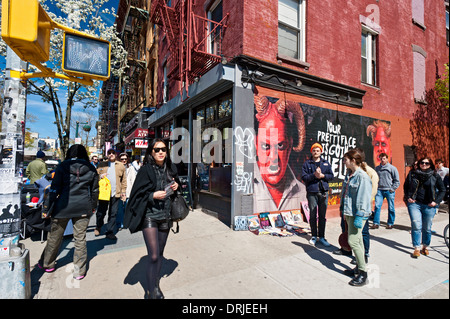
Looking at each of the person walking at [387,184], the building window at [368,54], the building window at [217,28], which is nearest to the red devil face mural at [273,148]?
the person walking at [387,184]

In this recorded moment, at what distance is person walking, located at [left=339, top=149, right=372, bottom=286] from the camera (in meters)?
3.36

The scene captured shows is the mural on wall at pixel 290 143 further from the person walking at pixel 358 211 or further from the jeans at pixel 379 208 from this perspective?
the person walking at pixel 358 211

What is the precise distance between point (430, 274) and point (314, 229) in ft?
6.37

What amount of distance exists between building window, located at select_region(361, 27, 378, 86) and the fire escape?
229 inches

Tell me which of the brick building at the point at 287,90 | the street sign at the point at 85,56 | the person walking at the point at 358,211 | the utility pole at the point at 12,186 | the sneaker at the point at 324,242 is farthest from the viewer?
the brick building at the point at 287,90

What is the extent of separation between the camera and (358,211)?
11.0 feet

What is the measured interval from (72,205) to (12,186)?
85 centimetres

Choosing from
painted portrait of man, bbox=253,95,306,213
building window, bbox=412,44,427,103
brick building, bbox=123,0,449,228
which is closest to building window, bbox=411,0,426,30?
brick building, bbox=123,0,449,228

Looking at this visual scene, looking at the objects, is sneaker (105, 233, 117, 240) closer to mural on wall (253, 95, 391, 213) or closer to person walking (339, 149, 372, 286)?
mural on wall (253, 95, 391, 213)

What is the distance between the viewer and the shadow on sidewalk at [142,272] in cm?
340

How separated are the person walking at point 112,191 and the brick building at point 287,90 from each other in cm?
268

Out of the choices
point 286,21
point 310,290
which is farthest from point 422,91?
point 310,290

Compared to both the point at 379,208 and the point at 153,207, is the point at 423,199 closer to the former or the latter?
the point at 379,208

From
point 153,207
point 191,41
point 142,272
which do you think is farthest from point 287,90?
point 142,272
